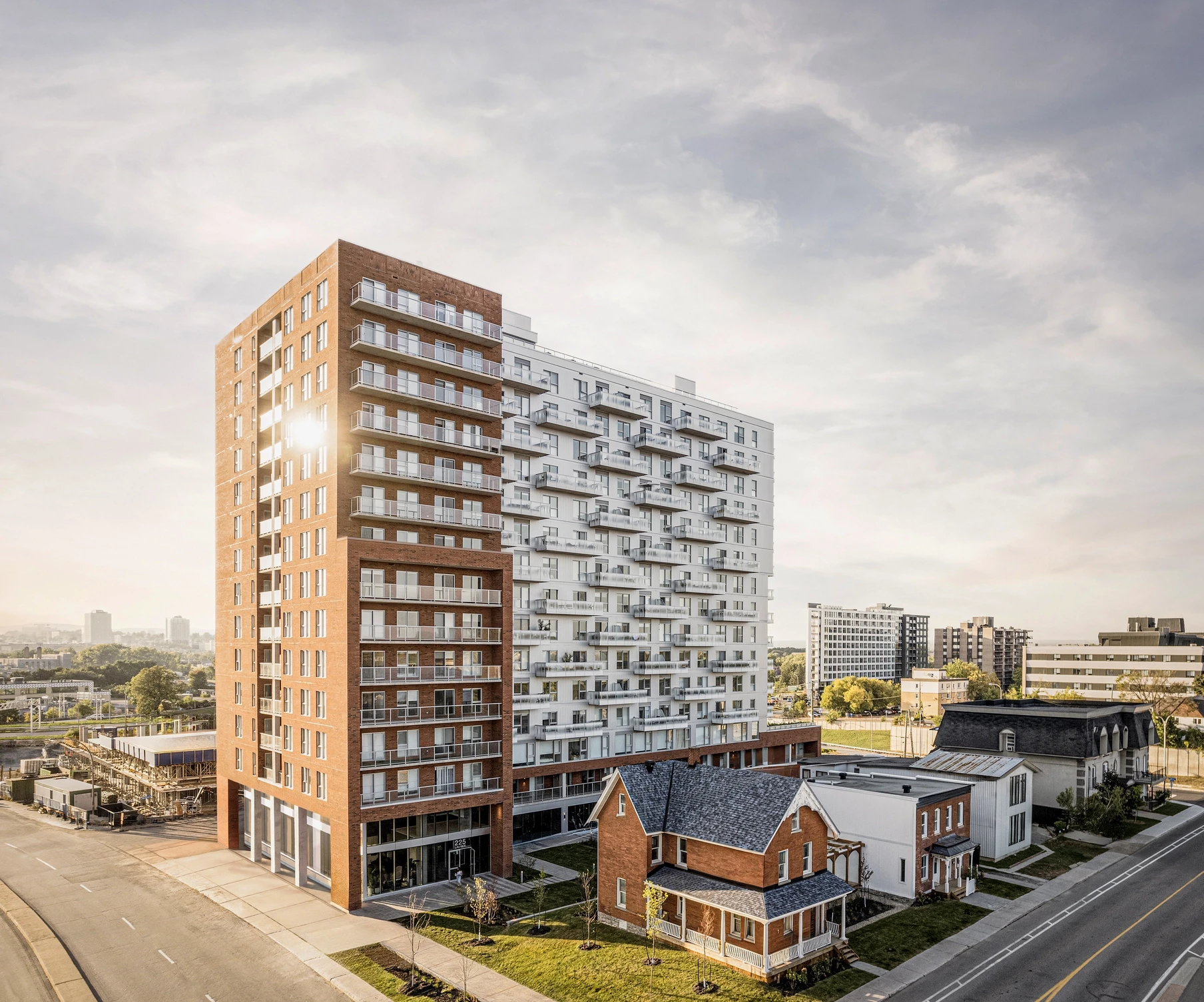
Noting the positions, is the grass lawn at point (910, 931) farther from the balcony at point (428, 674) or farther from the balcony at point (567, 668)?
the balcony at point (567, 668)

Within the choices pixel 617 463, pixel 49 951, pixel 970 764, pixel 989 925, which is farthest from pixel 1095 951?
pixel 49 951

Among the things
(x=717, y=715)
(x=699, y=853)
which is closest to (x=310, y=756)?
(x=699, y=853)

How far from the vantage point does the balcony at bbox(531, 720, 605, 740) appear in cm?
6475

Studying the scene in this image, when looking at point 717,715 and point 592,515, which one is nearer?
point 592,515

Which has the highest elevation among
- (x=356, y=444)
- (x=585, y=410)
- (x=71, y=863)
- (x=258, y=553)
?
(x=585, y=410)

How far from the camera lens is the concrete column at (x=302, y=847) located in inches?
2034

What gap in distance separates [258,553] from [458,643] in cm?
1784

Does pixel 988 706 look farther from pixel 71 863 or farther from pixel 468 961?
pixel 71 863

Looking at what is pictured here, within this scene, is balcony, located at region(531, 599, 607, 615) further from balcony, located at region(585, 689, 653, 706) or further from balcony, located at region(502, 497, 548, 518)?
balcony, located at region(502, 497, 548, 518)

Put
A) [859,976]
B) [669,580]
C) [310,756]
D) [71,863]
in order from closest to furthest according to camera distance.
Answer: [859,976] → [310,756] → [71,863] → [669,580]

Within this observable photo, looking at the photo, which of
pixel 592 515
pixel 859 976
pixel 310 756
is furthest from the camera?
pixel 592 515

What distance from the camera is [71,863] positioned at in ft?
187

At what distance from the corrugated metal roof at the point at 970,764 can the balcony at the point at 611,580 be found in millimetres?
27469

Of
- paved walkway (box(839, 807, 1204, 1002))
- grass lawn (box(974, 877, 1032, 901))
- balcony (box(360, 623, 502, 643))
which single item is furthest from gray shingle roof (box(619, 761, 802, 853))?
grass lawn (box(974, 877, 1032, 901))
